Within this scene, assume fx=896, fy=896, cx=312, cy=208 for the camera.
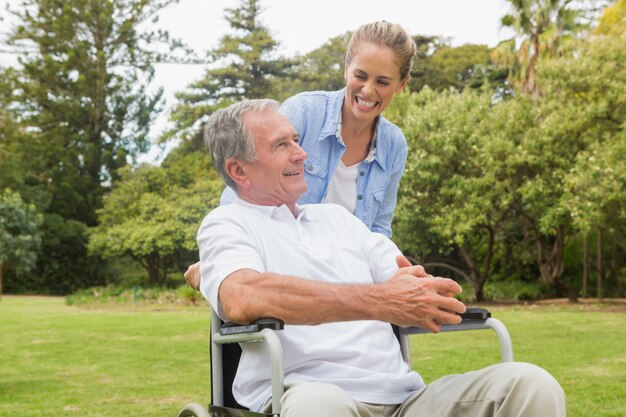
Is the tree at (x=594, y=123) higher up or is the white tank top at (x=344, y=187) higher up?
the tree at (x=594, y=123)

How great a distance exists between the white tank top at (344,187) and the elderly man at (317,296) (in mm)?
368

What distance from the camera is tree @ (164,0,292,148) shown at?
97.4ft

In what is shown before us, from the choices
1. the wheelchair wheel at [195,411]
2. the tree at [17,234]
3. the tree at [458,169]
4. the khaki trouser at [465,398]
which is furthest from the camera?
the tree at [17,234]

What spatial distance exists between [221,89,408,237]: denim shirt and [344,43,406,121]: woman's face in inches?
4.1

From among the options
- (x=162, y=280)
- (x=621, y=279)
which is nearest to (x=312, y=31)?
(x=162, y=280)

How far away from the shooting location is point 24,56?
2955cm

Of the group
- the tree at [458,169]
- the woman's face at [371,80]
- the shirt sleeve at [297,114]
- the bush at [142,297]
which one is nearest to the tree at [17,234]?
the bush at [142,297]

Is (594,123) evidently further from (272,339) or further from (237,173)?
(272,339)

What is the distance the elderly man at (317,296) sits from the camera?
1997 mm

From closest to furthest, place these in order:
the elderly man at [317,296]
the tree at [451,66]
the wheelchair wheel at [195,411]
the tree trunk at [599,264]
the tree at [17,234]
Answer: the elderly man at [317,296] < the wheelchair wheel at [195,411] < the tree trunk at [599,264] < the tree at [17,234] < the tree at [451,66]

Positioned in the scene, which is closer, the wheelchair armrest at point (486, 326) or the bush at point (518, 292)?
the wheelchair armrest at point (486, 326)

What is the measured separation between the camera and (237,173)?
2.40 meters

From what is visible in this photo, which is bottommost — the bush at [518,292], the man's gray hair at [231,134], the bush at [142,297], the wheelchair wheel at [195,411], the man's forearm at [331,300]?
the bush at [142,297]

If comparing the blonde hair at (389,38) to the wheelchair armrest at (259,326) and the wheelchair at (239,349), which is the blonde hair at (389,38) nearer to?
the wheelchair at (239,349)
